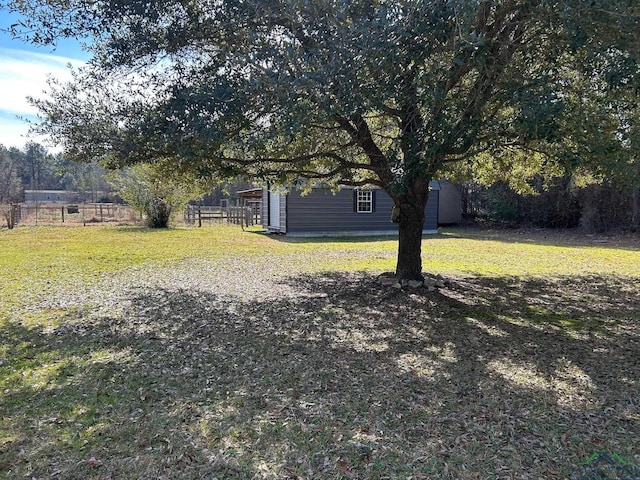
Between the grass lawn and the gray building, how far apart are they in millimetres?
8860

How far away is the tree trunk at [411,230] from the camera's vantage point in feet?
23.3

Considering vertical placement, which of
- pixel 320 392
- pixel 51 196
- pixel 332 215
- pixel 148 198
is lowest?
pixel 320 392

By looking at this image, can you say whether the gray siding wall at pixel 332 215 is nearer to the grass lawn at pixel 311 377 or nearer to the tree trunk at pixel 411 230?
the grass lawn at pixel 311 377

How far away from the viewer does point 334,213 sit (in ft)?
58.3

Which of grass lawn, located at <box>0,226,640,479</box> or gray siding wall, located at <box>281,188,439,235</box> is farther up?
gray siding wall, located at <box>281,188,439,235</box>

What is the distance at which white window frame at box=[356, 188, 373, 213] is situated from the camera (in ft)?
59.7

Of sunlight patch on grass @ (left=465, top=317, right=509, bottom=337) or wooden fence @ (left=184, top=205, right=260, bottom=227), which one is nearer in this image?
sunlight patch on grass @ (left=465, top=317, right=509, bottom=337)

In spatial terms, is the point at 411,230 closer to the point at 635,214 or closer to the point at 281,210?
the point at 281,210

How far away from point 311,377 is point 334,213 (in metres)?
14.2

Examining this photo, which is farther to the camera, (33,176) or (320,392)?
(33,176)

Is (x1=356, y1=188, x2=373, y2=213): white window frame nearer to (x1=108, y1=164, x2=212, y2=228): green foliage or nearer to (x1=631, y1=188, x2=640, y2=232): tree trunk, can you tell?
(x1=108, y1=164, x2=212, y2=228): green foliage

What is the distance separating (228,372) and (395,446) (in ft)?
6.00

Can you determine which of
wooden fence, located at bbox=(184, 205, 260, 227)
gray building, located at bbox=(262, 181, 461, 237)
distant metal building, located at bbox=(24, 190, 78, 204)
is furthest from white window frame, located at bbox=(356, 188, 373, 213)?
distant metal building, located at bbox=(24, 190, 78, 204)

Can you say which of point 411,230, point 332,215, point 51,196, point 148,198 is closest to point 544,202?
point 332,215
